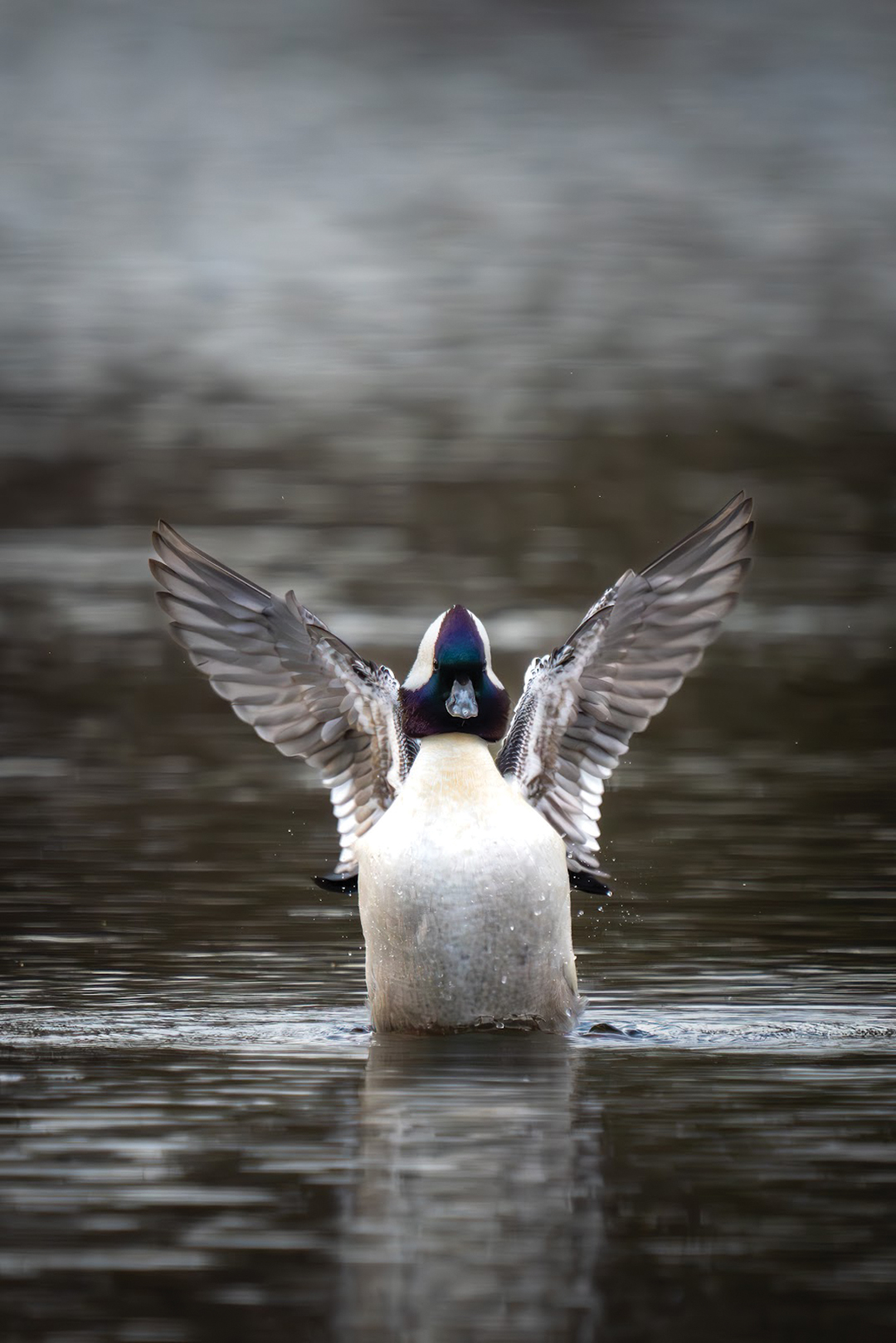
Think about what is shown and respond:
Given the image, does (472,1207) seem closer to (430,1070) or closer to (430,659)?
(430,1070)

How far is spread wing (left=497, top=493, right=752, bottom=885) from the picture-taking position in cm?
1102

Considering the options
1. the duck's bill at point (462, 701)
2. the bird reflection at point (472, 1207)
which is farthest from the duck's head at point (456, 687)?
the bird reflection at point (472, 1207)

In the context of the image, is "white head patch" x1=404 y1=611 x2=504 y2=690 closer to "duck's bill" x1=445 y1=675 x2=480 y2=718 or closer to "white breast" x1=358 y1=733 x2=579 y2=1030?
"duck's bill" x1=445 y1=675 x2=480 y2=718

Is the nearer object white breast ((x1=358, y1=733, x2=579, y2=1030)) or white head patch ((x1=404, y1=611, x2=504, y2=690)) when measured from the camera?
white breast ((x1=358, y1=733, x2=579, y2=1030))

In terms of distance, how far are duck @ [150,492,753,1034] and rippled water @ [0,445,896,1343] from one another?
26cm

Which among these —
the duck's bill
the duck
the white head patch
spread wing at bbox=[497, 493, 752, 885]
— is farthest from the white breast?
spread wing at bbox=[497, 493, 752, 885]

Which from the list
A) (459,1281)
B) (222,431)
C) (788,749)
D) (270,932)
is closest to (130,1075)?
(459,1281)

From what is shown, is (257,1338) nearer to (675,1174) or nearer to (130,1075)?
(675,1174)

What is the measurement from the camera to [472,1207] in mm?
6602

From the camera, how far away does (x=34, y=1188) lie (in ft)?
22.4

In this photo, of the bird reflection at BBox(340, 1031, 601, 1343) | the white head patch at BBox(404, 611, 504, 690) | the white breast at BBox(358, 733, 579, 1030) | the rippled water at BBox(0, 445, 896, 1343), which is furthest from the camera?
the white head patch at BBox(404, 611, 504, 690)

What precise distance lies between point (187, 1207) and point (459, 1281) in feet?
3.05

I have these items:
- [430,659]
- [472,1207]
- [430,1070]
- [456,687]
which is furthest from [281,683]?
[472,1207]

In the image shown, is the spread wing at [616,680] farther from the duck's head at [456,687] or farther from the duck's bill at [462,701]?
the duck's bill at [462,701]
